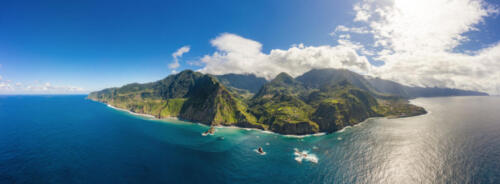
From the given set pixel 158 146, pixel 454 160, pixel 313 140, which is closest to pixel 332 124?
pixel 313 140

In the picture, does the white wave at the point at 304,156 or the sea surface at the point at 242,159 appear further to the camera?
the white wave at the point at 304,156

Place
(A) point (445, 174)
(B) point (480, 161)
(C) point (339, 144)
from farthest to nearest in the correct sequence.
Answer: (C) point (339, 144)
(B) point (480, 161)
(A) point (445, 174)

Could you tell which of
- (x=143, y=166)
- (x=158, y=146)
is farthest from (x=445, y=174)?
(x=158, y=146)

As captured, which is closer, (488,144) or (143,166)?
(143,166)

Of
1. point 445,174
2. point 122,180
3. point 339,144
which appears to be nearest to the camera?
point 122,180

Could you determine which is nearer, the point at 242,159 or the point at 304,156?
the point at 242,159

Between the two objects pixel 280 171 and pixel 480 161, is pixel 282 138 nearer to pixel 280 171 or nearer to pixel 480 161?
pixel 280 171

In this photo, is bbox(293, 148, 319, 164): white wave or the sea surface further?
bbox(293, 148, 319, 164): white wave

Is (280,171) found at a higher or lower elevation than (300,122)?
lower

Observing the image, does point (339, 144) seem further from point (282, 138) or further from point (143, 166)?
point (143, 166)
